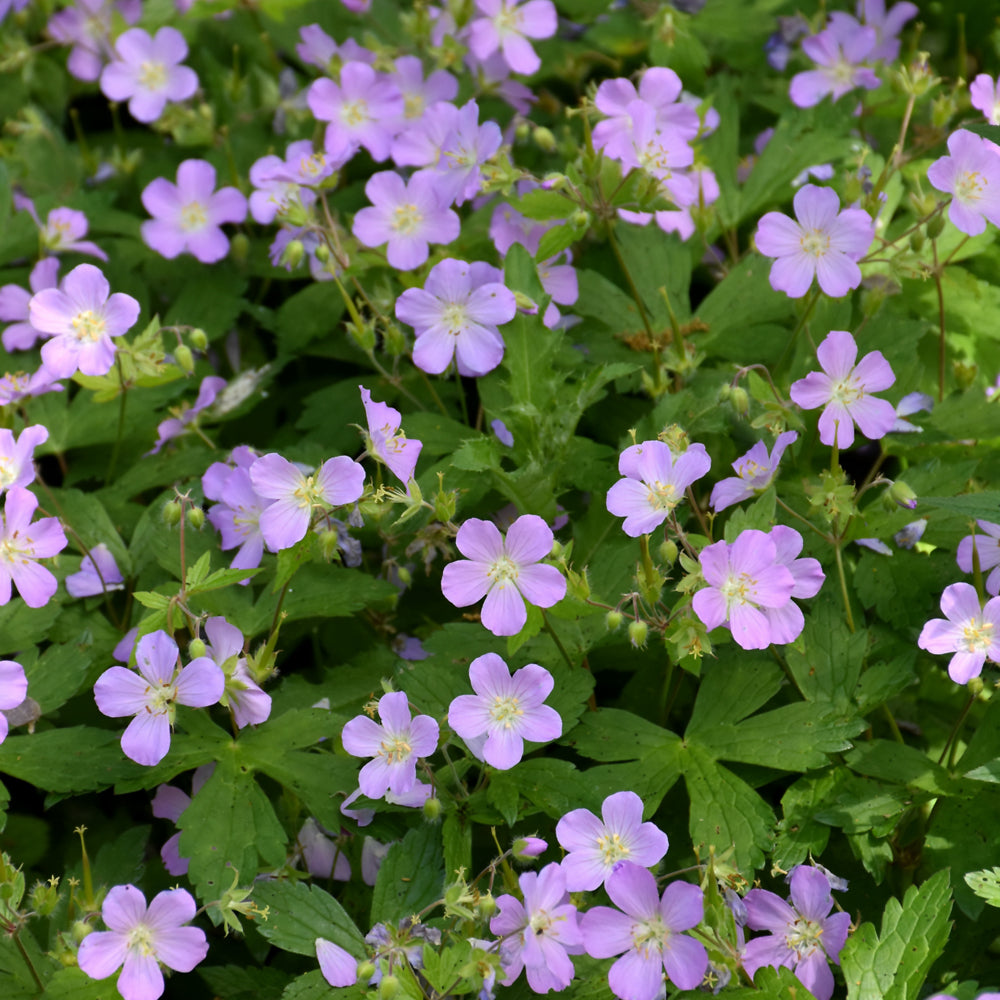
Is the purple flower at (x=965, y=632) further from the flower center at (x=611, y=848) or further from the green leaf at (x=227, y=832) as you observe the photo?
the green leaf at (x=227, y=832)

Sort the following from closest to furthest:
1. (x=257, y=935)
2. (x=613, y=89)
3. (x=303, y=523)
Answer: (x=303, y=523) → (x=257, y=935) → (x=613, y=89)

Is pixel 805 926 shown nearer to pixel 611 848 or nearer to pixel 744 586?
pixel 611 848

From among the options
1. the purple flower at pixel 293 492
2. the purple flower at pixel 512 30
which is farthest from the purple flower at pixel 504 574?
the purple flower at pixel 512 30

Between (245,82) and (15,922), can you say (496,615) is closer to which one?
(15,922)

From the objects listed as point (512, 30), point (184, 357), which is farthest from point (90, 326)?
point (512, 30)

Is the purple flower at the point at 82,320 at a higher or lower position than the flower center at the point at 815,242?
lower

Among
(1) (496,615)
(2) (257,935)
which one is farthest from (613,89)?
(2) (257,935)
